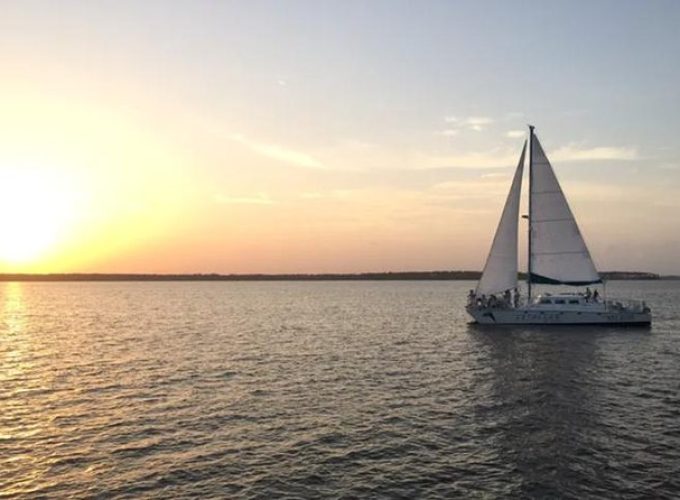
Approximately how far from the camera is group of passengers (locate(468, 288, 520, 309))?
6034 centimetres

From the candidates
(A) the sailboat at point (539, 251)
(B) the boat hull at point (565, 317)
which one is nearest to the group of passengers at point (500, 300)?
(A) the sailboat at point (539, 251)

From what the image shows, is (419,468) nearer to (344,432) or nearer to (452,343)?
(344,432)

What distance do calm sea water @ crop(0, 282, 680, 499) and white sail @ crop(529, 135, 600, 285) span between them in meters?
11.1

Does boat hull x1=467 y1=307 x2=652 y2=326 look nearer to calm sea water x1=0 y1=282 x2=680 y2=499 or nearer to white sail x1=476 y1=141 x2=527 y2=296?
white sail x1=476 y1=141 x2=527 y2=296

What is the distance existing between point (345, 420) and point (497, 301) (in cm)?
3931

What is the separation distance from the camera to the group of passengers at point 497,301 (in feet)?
198

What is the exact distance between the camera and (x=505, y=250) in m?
61.3

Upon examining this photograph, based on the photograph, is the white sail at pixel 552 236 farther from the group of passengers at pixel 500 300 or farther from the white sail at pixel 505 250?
the group of passengers at pixel 500 300

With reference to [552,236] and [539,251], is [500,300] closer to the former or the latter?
[539,251]

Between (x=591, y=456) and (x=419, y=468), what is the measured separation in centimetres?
663

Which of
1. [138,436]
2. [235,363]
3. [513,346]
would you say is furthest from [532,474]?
[513,346]

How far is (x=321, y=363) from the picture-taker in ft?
137

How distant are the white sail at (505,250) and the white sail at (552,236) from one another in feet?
6.08

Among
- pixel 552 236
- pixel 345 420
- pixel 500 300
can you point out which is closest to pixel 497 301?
pixel 500 300
